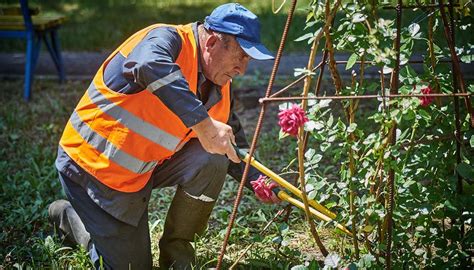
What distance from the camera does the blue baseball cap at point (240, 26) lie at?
302cm

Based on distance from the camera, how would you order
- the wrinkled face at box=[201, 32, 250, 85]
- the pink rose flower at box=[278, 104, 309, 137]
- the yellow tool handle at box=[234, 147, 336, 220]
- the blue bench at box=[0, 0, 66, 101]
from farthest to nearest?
1. the blue bench at box=[0, 0, 66, 101]
2. the wrinkled face at box=[201, 32, 250, 85]
3. the yellow tool handle at box=[234, 147, 336, 220]
4. the pink rose flower at box=[278, 104, 309, 137]

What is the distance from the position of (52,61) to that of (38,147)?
2589 millimetres

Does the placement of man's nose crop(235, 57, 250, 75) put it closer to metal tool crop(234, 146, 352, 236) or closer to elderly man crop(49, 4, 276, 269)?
elderly man crop(49, 4, 276, 269)

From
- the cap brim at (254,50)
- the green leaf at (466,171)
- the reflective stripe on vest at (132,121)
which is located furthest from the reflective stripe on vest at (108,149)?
the green leaf at (466,171)

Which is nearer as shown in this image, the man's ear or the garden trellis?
the garden trellis

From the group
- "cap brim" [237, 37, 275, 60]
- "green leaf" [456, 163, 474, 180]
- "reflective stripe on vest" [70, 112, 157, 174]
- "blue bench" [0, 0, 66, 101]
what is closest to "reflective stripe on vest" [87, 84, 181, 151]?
"reflective stripe on vest" [70, 112, 157, 174]

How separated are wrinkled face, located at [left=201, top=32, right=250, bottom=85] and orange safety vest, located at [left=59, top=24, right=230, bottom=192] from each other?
5cm

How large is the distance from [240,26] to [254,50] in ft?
0.40

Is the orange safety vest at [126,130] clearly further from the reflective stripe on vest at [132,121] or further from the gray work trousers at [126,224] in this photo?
the gray work trousers at [126,224]

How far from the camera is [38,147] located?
521 centimetres

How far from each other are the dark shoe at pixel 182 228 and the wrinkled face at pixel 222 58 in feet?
1.83

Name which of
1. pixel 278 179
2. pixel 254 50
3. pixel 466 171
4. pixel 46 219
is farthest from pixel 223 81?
pixel 46 219

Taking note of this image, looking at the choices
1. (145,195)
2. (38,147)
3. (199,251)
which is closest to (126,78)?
(145,195)

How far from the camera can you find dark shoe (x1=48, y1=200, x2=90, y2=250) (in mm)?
3607
